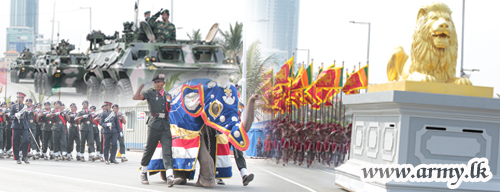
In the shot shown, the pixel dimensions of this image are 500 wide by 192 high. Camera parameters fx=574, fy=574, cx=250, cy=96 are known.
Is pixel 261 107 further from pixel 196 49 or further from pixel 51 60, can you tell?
pixel 51 60

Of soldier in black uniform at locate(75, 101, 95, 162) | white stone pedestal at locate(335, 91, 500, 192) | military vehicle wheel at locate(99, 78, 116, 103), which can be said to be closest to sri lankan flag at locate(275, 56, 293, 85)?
white stone pedestal at locate(335, 91, 500, 192)

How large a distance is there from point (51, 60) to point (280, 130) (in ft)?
46.1

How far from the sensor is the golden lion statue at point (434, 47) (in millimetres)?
7004

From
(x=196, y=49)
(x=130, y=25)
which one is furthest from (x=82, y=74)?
(x=196, y=49)

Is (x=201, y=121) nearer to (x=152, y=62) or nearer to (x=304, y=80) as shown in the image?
(x=304, y=80)

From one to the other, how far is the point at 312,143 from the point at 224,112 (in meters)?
8.51

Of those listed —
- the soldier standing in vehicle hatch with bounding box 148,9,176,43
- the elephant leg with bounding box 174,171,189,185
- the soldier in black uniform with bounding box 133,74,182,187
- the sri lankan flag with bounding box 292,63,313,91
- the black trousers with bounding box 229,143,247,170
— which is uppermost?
the soldier standing in vehicle hatch with bounding box 148,9,176,43

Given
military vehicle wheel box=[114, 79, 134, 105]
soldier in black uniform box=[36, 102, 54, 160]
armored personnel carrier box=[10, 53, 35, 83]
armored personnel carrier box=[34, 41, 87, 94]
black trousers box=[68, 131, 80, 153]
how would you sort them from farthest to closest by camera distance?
armored personnel carrier box=[10, 53, 35, 83] < armored personnel carrier box=[34, 41, 87, 94] < military vehicle wheel box=[114, 79, 134, 105] < soldier in black uniform box=[36, 102, 54, 160] < black trousers box=[68, 131, 80, 153]

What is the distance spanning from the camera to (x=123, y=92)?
688 inches

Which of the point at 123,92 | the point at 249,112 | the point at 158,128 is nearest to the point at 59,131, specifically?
the point at 123,92

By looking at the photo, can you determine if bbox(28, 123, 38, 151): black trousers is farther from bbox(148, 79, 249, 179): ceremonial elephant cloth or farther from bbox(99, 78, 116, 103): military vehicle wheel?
bbox(148, 79, 249, 179): ceremonial elephant cloth

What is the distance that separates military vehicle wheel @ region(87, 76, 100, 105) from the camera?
20047 millimetres

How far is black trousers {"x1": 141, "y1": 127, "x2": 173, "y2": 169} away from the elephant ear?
2.02 feet

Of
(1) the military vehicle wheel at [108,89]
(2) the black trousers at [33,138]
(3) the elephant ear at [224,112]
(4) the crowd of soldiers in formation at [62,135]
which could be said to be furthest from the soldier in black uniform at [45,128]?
(3) the elephant ear at [224,112]
